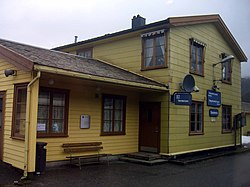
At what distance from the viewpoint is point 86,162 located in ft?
33.0

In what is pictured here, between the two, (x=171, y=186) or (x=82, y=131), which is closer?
(x=171, y=186)

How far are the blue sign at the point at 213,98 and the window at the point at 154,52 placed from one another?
3.53 meters

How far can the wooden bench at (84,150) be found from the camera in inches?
379

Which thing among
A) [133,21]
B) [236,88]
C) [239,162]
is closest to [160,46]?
[133,21]

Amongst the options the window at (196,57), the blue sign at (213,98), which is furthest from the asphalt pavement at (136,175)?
the window at (196,57)

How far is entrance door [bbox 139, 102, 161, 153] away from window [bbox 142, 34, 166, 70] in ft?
5.41

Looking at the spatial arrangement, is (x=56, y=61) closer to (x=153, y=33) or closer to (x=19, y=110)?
(x=19, y=110)

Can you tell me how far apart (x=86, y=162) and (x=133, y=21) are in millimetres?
8085

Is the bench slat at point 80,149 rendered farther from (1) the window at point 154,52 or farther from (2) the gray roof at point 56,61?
(1) the window at point 154,52

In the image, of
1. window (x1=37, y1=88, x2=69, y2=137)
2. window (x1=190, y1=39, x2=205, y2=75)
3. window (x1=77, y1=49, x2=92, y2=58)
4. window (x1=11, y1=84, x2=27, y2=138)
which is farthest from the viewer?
window (x1=77, y1=49, x2=92, y2=58)

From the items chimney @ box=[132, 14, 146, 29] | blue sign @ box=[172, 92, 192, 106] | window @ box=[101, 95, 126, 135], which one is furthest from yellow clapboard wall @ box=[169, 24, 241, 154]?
chimney @ box=[132, 14, 146, 29]

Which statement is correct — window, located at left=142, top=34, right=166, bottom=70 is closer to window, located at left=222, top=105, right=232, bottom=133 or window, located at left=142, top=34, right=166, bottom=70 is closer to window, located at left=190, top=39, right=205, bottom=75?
window, located at left=190, top=39, right=205, bottom=75

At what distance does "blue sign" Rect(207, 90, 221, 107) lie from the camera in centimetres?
1406

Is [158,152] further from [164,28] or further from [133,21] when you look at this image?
[133,21]
